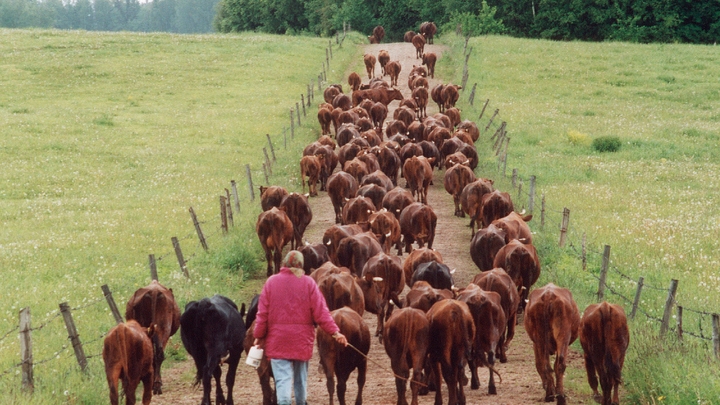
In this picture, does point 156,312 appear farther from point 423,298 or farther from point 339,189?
point 339,189

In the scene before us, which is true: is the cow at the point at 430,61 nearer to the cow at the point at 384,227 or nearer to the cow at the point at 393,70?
the cow at the point at 393,70

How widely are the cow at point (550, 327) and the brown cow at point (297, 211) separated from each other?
27.3ft

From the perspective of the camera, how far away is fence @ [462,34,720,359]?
35.2 ft

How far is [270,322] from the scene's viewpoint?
8.62 meters

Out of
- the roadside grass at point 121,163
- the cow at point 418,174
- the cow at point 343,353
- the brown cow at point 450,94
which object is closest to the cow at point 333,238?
the roadside grass at point 121,163

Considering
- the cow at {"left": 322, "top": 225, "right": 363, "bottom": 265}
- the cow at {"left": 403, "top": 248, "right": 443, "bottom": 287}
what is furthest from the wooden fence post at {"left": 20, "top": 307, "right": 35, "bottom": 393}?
the cow at {"left": 322, "top": 225, "right": 363, "bottom": 265}

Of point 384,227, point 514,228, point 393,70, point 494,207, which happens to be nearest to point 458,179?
point 494,207

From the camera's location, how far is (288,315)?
28.2 ft

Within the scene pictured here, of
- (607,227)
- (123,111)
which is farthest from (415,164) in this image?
(123,111)

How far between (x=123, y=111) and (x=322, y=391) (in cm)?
2983

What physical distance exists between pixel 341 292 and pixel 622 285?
5.19 metres

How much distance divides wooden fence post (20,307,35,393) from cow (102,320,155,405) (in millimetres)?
869

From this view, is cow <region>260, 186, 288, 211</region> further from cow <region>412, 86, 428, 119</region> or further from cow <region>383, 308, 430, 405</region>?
cow <region>412, 86, 428, 119</region>

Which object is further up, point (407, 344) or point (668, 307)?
point (668, 307)
